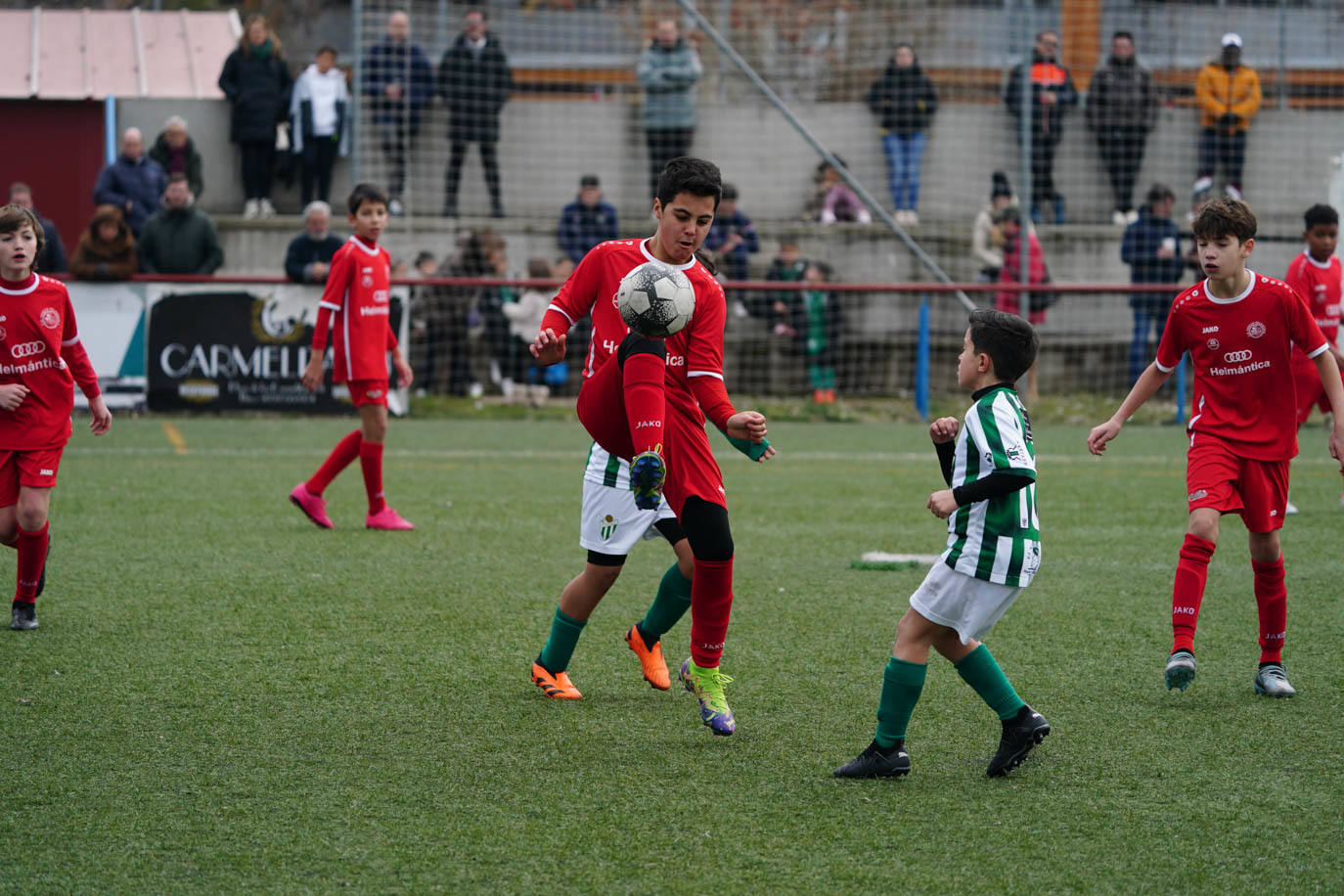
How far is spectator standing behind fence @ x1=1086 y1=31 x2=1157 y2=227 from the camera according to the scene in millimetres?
16984

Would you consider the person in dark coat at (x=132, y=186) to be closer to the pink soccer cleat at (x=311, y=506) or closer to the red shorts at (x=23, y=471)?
the pink soccer cleat at (x=311, y=506)

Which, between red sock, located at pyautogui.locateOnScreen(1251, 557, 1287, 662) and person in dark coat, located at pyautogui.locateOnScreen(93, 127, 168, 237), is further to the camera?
person in dark coat, located at pyautogui.locateOnScreen(93, 127, 168, 237)

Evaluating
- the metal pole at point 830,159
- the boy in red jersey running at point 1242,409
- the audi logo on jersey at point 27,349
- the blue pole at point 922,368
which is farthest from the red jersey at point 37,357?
the metal pole at point 830,159

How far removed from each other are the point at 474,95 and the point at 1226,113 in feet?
27.8

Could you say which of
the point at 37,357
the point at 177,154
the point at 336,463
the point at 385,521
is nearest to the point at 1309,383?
the point at 385,521

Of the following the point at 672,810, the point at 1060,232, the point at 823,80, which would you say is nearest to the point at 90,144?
the point at 823,80

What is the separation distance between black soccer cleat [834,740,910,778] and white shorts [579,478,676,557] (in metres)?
1.08

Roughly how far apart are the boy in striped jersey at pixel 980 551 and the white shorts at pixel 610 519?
3.46ft

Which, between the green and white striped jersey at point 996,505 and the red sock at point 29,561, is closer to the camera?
the green and white striped jersey at point 996,505

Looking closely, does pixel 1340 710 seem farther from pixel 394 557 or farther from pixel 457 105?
pixel 457 105

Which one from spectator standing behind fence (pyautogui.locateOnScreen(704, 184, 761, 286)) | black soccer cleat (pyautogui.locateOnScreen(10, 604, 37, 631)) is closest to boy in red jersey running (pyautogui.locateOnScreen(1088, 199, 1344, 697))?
black soccer cleat (pyautogui.locateOnScreen(10, 604, 37, 631))

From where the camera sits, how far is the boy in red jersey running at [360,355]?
8.52 metres

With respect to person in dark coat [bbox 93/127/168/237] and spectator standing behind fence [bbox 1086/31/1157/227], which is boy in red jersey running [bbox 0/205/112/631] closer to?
person in dark coat [bbox 93/127/168/237]

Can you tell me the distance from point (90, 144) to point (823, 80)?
9.09m
